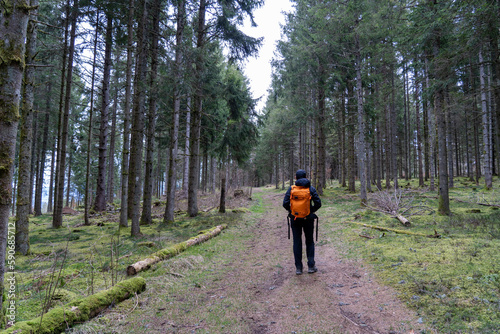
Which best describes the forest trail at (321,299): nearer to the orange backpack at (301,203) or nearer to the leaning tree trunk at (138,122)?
the orange backpack at (301,203)

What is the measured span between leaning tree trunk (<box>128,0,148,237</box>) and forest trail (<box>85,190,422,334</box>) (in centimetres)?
359

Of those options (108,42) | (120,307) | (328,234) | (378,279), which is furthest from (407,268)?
(108,42)

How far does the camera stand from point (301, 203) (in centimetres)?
547

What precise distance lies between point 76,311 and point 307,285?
387cm

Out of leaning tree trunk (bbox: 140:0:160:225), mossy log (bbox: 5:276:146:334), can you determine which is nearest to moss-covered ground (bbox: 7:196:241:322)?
mossy log (bbox: 5:276:146:334)

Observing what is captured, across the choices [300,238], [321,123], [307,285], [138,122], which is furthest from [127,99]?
[321,123]

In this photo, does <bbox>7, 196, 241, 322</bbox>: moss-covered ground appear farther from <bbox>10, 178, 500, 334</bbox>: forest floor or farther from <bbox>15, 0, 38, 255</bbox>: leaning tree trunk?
<bbox>15, 0, 38, 255</bbox>: leaning tree trunk

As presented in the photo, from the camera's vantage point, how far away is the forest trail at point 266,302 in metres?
3.57

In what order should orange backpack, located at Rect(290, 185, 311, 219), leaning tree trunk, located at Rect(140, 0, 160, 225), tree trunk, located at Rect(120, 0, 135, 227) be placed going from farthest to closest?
leaning tree trunk, located at Rect(140, 0, 160, 225) → tree trunk, located at Rect(120, 0, 135, 227) → orange backpack, located at Rect(290, 185, 311, 219)

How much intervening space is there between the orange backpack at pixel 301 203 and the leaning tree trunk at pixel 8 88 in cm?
462

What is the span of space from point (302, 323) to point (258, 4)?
49.4ft

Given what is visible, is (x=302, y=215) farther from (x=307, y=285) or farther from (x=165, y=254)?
(x=165, y=254)

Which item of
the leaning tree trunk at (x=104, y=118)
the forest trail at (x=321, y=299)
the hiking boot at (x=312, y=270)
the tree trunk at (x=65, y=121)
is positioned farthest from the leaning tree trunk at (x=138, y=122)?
the hiking boot at (x=312, y=270)

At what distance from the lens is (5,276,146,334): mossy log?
9.54 feet
